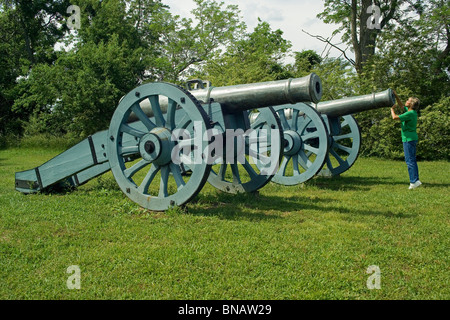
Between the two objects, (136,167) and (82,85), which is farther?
(82,85)

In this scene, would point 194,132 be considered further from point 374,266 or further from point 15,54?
point 15,54

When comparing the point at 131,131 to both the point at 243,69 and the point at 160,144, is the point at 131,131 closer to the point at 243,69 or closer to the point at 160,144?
the point at 160,144

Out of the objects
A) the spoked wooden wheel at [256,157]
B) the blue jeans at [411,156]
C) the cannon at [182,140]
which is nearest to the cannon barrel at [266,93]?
the cannon at [182,140]

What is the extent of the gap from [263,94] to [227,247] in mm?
2221

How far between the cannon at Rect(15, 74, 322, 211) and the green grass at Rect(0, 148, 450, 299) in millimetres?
319

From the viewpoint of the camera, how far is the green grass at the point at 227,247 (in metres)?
2.98

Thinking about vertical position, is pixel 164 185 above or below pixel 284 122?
below

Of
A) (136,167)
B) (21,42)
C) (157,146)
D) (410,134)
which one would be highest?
(21,42)

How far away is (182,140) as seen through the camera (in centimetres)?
502

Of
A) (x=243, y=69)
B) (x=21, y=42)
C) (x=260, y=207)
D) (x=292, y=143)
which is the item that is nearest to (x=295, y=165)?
(x=292, y=143)

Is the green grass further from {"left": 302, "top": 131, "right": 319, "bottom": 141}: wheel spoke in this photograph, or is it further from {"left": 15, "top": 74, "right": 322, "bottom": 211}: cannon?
{"left": 302, "top": 131, "right": 319, "bottom": 141}: wheel spoke

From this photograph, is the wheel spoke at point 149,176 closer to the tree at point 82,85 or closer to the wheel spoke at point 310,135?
the wheel spoke at point 310,135

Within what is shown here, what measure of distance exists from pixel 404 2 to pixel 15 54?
22.5 meters

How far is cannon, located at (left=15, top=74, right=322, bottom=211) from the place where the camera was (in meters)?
4.82
